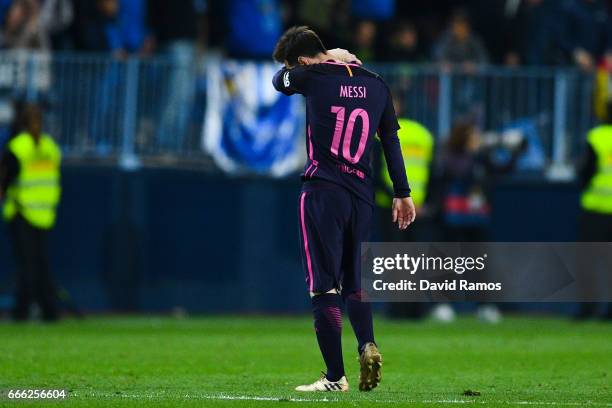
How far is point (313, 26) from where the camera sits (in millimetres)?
20562

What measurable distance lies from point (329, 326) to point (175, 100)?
401 inches

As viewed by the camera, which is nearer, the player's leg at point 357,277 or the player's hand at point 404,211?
the player's leg at point 357,277

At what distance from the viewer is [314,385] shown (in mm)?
9852

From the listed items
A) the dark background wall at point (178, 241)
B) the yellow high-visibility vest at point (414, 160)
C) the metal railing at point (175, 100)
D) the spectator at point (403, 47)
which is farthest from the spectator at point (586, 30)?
the yellow high-visibility vest at point (414, 160)

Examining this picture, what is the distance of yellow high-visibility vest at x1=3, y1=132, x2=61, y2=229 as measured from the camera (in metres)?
17.3

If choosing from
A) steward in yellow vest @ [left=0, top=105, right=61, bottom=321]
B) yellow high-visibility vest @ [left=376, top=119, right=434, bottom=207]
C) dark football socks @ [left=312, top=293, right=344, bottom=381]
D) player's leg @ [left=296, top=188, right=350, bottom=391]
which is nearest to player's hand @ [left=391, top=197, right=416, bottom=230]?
player's leg @ [left=296, top=188, right=350, bottom=391]

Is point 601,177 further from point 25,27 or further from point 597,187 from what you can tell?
A: point 25,27

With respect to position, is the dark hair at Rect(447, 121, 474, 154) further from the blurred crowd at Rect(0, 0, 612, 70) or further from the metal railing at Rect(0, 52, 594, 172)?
the blurred crowd at Rect(0, 0, 612, 70)

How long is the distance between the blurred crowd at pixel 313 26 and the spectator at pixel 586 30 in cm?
1

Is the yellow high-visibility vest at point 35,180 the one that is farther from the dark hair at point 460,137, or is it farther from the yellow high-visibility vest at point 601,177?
the yellow high-visibility vest at point 601,177

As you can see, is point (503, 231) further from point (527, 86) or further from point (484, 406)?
point (484, 406)

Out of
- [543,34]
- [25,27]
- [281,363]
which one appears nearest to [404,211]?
[281,363]

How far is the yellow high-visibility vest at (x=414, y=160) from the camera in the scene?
17984 millimetres

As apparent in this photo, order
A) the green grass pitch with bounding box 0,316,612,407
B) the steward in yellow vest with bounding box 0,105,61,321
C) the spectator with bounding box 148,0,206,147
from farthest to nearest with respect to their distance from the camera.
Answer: the spectator with bounding box 148,0,206,147 → the steward in yellow vest with bounding box 0,105,61,321 → the green grass pitch with bounding box 0,316,612,407
